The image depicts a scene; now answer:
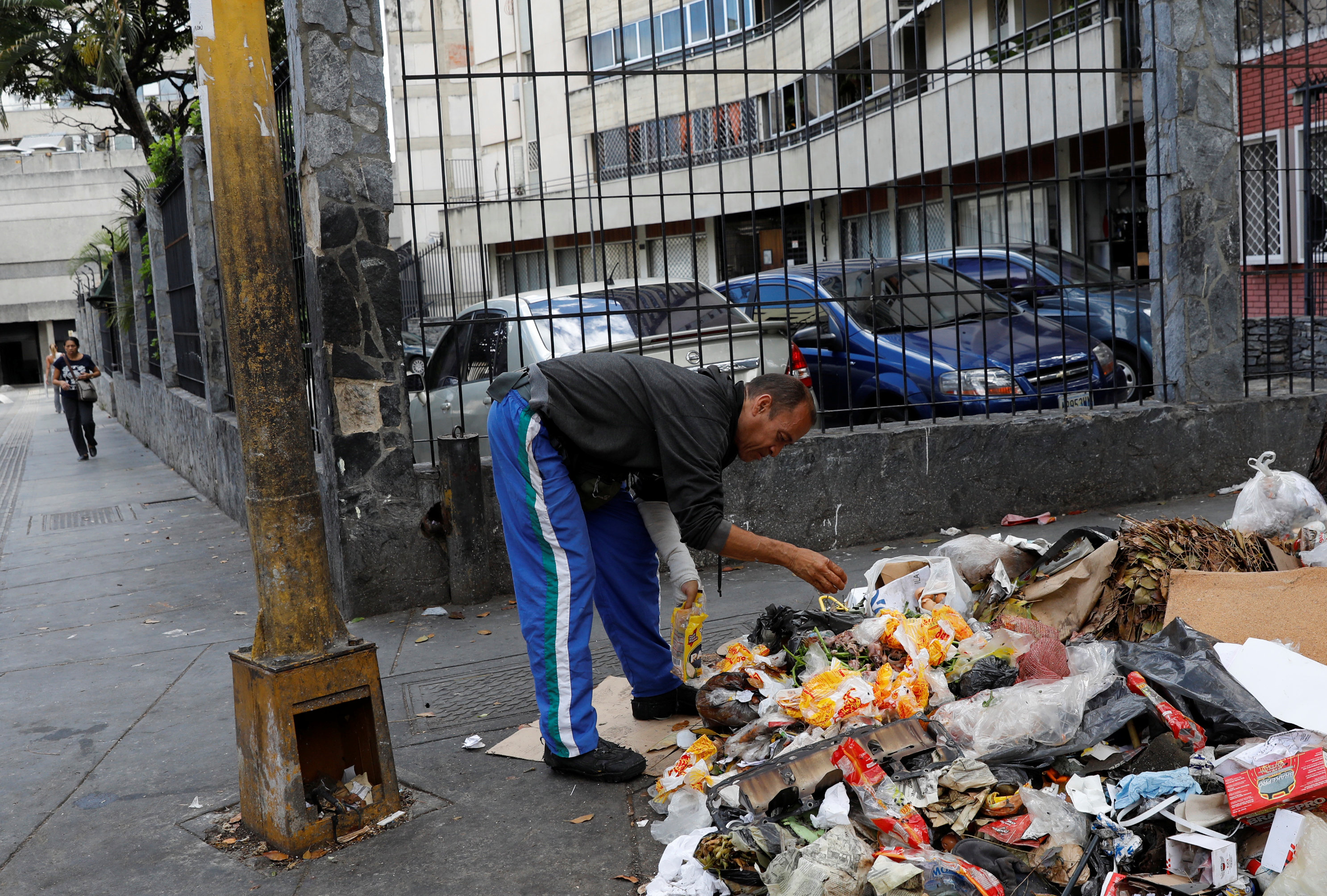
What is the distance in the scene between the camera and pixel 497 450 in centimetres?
380

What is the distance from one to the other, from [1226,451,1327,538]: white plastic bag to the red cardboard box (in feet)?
7.44

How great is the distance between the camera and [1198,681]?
3471mm

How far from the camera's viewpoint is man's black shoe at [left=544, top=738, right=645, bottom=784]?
376 centimetres

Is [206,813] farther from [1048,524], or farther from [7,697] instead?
[1048,524]

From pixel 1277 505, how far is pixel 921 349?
336 centimetres

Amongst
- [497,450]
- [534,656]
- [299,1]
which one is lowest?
[534,656]

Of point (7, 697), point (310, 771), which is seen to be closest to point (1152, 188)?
point (310, 771)

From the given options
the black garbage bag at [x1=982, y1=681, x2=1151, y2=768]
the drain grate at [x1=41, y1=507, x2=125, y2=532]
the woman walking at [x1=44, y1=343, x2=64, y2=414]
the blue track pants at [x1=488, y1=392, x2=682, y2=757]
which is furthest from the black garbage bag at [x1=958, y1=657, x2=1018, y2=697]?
the woman walking at [x1=44, y1=343, x2=64, y2=414]

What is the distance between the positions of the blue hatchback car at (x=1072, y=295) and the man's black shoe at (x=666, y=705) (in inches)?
192

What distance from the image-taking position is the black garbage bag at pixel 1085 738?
3.27 metres

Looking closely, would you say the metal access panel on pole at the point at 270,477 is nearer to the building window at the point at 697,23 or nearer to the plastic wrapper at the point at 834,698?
the plastic wrapper at the point at 834,698

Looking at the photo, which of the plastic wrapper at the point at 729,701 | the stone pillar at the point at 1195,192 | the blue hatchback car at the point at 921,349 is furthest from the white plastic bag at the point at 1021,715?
the stone pillar at the point at 1195,192

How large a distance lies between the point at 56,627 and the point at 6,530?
467cm

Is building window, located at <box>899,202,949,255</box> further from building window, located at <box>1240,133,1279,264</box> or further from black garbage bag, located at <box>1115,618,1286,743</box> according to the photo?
black garbage bag, located at <box>1115,618,1286,743</box>
